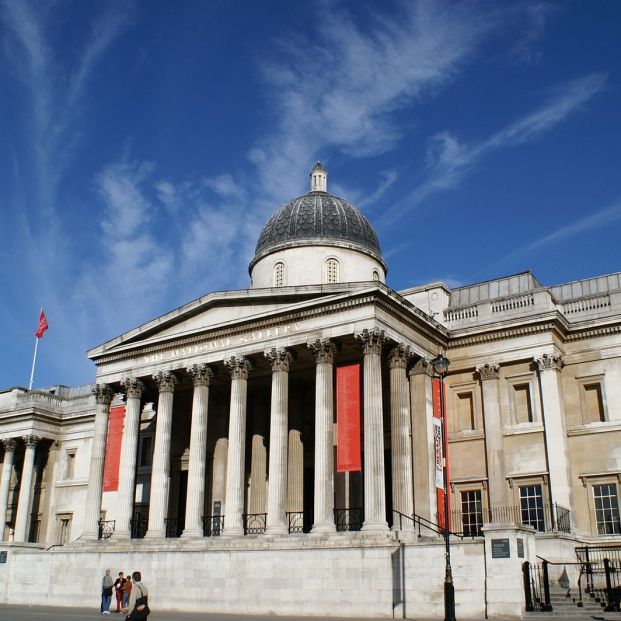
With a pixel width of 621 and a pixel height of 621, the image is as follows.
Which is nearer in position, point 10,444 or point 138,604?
point 138,604

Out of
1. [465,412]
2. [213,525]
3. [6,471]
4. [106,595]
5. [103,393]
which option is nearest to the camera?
[106,595]

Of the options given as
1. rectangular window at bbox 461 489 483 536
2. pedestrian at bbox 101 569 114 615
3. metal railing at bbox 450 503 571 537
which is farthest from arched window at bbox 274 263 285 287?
pedestrian at bbox 101 569 114 615

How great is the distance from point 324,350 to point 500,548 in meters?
10.7

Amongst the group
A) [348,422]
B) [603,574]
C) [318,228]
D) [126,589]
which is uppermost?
[318,228]

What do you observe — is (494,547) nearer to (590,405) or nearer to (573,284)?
(590,405)

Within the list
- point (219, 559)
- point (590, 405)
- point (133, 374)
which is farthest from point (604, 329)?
point (133, 374)

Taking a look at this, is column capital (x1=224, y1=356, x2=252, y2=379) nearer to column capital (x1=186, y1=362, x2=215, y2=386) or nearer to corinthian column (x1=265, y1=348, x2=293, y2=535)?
corinthian column (x1=265, y1=348, x2=293, y2=535)

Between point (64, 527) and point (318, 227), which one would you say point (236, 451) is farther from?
point (64, 527)

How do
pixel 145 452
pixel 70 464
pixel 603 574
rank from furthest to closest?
pixel 70 464 → pixel 145 452 → pixel 603 574

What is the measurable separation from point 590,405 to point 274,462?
1294 cm

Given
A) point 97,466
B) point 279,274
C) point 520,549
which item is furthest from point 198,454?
point 520,549

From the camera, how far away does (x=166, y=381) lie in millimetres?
35344

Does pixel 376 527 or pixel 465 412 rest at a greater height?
pixel 465 412

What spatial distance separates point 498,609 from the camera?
22.3 meters
